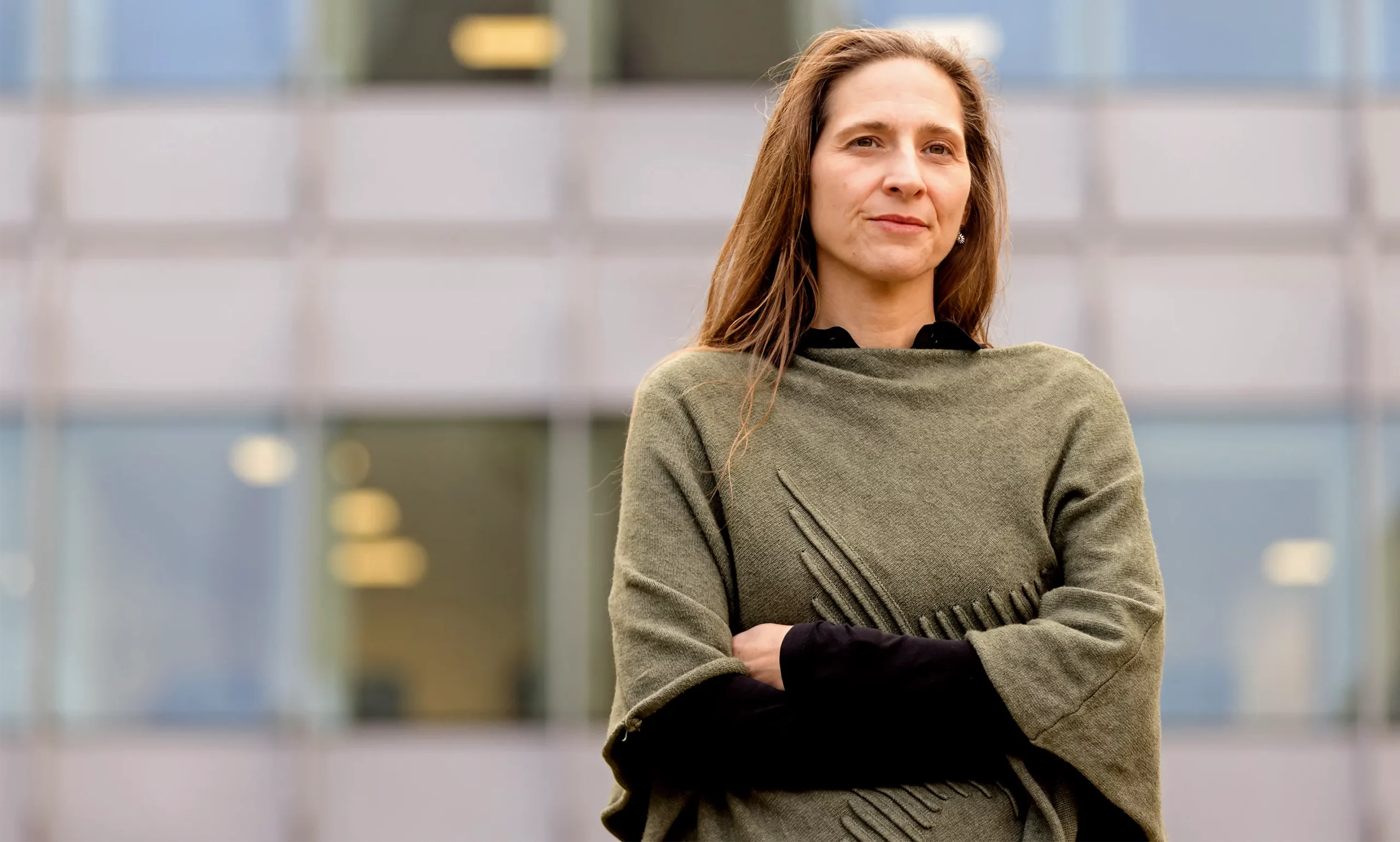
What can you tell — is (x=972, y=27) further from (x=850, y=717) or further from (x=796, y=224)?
(x=850, y=717)

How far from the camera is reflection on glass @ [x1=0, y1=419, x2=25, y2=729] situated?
413 inches

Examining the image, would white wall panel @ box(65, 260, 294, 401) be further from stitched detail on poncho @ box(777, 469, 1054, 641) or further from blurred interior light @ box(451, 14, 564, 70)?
stitched detail on poncho @ box(777, 469, 1054, 641)

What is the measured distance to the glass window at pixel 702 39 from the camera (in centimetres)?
1063

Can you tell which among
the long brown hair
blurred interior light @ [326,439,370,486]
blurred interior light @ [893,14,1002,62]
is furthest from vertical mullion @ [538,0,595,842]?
the long brown hair

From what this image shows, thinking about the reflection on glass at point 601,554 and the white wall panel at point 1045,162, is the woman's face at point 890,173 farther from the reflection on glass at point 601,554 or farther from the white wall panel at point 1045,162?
the white wall panel at point 1045,162

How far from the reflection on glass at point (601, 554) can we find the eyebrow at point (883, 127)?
305 inches

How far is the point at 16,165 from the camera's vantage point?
10.7m

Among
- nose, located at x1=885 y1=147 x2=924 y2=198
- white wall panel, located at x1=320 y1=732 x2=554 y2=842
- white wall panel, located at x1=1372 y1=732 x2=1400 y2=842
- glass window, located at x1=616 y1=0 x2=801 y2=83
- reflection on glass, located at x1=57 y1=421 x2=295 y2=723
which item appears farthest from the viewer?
glass window, located at x1=616 y1=0 x2=801 y2=83

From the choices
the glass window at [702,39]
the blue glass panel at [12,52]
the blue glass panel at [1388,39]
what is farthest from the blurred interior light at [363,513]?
the blue glass panel at [1388,39]

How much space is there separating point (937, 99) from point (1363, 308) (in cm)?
880

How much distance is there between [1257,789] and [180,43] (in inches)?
322

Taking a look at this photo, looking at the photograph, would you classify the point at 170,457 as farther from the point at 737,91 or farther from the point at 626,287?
the point at 737,91

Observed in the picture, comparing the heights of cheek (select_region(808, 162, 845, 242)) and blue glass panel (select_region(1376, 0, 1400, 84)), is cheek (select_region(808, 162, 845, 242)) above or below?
below

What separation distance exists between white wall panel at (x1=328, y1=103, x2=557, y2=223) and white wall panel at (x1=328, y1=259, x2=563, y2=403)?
0.36 m
